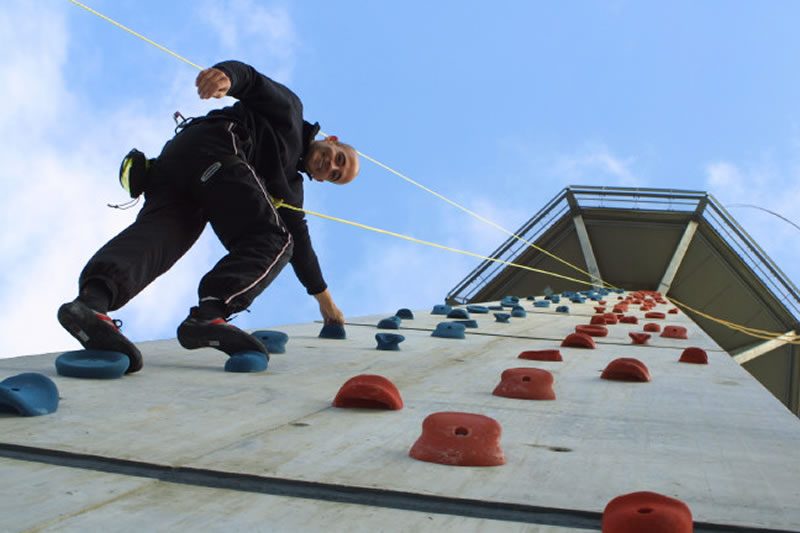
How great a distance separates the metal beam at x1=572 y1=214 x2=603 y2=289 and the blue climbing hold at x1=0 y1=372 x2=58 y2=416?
46.3 feet

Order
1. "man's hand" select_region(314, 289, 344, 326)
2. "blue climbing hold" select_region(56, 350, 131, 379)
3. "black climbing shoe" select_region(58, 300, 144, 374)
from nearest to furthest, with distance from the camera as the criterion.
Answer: "blue climbing hold" select_region(56, 350, 131, 379)
"black climbing shoe" select_region(58, 300, 144, 374)
"man's hand" select_region(314, 289, 344, 326)

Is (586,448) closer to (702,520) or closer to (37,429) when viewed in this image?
(702,520)

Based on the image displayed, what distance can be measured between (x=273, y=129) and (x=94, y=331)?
1.24m

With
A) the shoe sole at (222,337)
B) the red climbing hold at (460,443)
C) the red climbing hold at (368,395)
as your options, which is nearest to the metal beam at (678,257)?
the shoe sole at (222,337)

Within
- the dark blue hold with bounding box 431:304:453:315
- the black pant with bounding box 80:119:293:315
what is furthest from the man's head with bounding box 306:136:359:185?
the dark blue hold with bounding box 431:304:453:315

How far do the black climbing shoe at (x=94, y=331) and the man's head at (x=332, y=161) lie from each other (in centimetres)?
140

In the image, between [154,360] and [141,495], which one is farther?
[154,360]

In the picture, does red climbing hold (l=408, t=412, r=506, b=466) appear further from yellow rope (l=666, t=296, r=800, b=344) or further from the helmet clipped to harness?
yellow rope (l=666, t=296, r=800, b=344)

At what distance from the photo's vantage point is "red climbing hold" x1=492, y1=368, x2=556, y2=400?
203 cm

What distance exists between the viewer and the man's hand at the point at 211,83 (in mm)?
2633

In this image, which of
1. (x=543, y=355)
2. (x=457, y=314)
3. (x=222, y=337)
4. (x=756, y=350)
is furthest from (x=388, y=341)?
(x=756, y=350)

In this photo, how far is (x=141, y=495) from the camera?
3.65 ft

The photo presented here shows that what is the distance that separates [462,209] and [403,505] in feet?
24.4

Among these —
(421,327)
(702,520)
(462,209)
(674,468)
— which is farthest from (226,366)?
(462,209)
